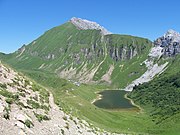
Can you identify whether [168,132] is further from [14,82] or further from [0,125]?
[0,125]

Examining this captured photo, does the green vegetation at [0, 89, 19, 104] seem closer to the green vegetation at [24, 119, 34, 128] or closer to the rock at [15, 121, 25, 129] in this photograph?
the green vegetation at [24, 119, 34, 128]

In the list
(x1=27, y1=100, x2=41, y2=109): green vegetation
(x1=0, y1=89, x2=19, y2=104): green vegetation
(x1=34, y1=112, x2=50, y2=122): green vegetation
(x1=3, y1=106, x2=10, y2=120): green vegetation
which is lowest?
(x1=3, y1=106, x2=10, y2=120): green vegetation

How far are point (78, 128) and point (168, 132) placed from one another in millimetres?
72359

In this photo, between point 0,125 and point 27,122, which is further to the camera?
point 27,122

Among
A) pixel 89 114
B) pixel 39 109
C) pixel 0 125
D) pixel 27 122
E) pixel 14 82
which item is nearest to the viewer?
pixel 0 125

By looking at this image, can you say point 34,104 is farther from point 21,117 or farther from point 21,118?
point 21,118

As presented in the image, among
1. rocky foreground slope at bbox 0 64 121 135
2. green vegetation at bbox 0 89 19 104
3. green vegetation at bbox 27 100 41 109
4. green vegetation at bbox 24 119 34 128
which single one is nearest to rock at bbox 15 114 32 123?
rocky foreground slope at bbox 0 64 121 135

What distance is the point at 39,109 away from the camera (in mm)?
35438

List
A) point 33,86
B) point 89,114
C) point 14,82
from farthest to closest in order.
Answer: point 89,114
point 33,86
point 14,82

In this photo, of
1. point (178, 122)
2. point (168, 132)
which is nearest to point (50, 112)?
point (168, 132)

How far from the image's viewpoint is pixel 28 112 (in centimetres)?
3241

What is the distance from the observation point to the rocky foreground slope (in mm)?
27578

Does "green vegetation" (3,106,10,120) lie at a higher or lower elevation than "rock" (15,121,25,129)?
higher

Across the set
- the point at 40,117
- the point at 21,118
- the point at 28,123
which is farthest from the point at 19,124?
the point at 40,117
